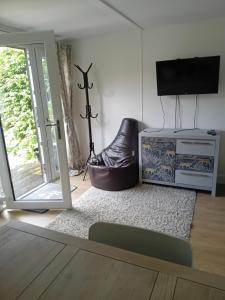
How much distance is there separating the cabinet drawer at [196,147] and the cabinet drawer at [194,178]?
29cm

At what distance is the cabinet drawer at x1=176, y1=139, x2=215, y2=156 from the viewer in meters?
2.86

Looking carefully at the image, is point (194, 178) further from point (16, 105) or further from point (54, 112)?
point (16, 105)

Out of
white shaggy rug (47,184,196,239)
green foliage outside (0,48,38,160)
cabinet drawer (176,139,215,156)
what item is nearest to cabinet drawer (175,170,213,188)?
white shaggy rug (47,184,196,239)

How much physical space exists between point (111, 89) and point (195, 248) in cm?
260

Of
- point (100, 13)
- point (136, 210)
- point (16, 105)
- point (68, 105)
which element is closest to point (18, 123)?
point (16, 105)

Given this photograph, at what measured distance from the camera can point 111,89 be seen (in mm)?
3715

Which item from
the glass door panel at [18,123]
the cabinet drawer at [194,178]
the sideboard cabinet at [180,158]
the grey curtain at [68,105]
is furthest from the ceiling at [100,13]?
the cabinet drawer at [194,178]

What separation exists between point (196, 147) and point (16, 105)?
237 centimetres

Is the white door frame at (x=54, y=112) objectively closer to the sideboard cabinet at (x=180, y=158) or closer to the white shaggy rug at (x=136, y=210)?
the white shaggy rug at (x=136, y=210)

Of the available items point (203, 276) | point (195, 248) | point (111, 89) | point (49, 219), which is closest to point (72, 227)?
point (49, 219)

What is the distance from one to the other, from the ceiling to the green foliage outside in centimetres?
43

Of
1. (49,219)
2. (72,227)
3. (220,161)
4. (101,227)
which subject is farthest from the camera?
(220,161)

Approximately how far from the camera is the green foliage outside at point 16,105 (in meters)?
2.71

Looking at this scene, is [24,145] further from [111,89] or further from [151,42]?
[151,42]
